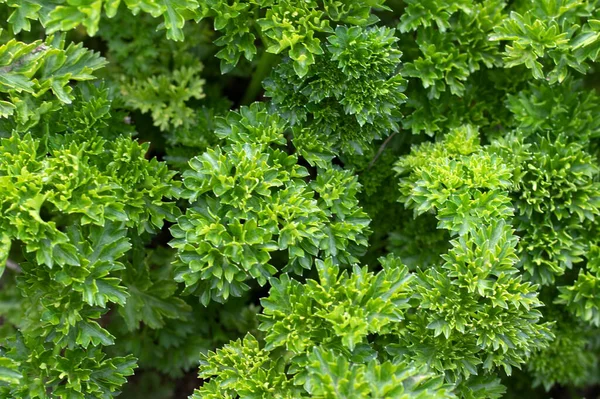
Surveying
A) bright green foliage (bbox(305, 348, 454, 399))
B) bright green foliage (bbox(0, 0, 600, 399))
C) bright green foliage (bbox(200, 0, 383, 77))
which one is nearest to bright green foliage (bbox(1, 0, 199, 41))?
bright green foliage (bbox(0, 0, 600, 399))

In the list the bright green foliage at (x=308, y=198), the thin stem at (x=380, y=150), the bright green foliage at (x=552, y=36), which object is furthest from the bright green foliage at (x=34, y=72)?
the bright green foliage at (x=552, y=36)

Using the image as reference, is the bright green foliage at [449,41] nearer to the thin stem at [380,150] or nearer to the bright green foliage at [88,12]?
the thin stem at [380,150]

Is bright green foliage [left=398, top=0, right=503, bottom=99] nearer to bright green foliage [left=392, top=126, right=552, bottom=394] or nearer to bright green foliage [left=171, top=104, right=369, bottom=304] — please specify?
bright green foliage [left=392, top=126, right=552, bottom=394]

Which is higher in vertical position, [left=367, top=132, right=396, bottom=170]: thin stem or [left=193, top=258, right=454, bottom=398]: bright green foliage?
[left=367, top=132, right=396, bottom=170]: thin stem

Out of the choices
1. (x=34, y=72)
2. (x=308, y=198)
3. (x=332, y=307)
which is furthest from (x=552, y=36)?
(x=34, y=72)

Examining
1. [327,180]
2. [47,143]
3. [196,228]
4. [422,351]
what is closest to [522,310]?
[422,351]

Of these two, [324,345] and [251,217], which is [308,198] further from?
[324,345]
